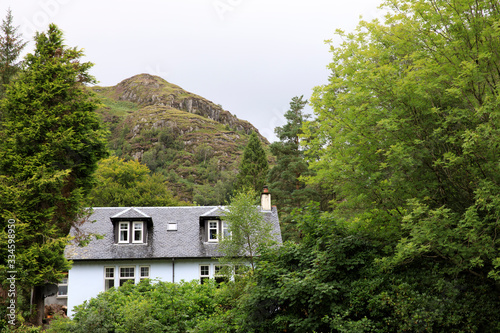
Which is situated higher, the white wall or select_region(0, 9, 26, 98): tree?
select_region(0, 9, 26, 98): tree

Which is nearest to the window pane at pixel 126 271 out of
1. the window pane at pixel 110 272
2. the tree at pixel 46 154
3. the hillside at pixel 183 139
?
the window pane at pixel 110 272

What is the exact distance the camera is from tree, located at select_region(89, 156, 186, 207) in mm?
44625

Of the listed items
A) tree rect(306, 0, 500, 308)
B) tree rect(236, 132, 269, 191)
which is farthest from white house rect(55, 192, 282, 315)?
tree rect(236, 132, 269, 191)

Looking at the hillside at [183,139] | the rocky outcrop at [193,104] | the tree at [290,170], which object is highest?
the rocky outcrop at [193,104]

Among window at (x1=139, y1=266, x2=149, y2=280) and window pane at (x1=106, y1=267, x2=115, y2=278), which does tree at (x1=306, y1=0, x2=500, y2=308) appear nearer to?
window at (x1=139, y1=266, x2=149, y2=280)

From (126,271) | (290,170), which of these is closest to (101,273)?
(126,271)

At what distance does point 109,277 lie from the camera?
23.5 m

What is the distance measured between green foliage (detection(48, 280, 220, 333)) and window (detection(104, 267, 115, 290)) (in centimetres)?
991

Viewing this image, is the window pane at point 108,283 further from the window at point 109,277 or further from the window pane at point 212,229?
the window pane at point 212,229

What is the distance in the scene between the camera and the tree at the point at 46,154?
1451cm

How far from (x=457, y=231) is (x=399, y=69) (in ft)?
14.0

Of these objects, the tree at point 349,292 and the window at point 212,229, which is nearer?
the tree at point 349,292

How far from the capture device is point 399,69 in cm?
1038

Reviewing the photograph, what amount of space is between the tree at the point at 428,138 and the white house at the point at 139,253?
1288 centimetres
